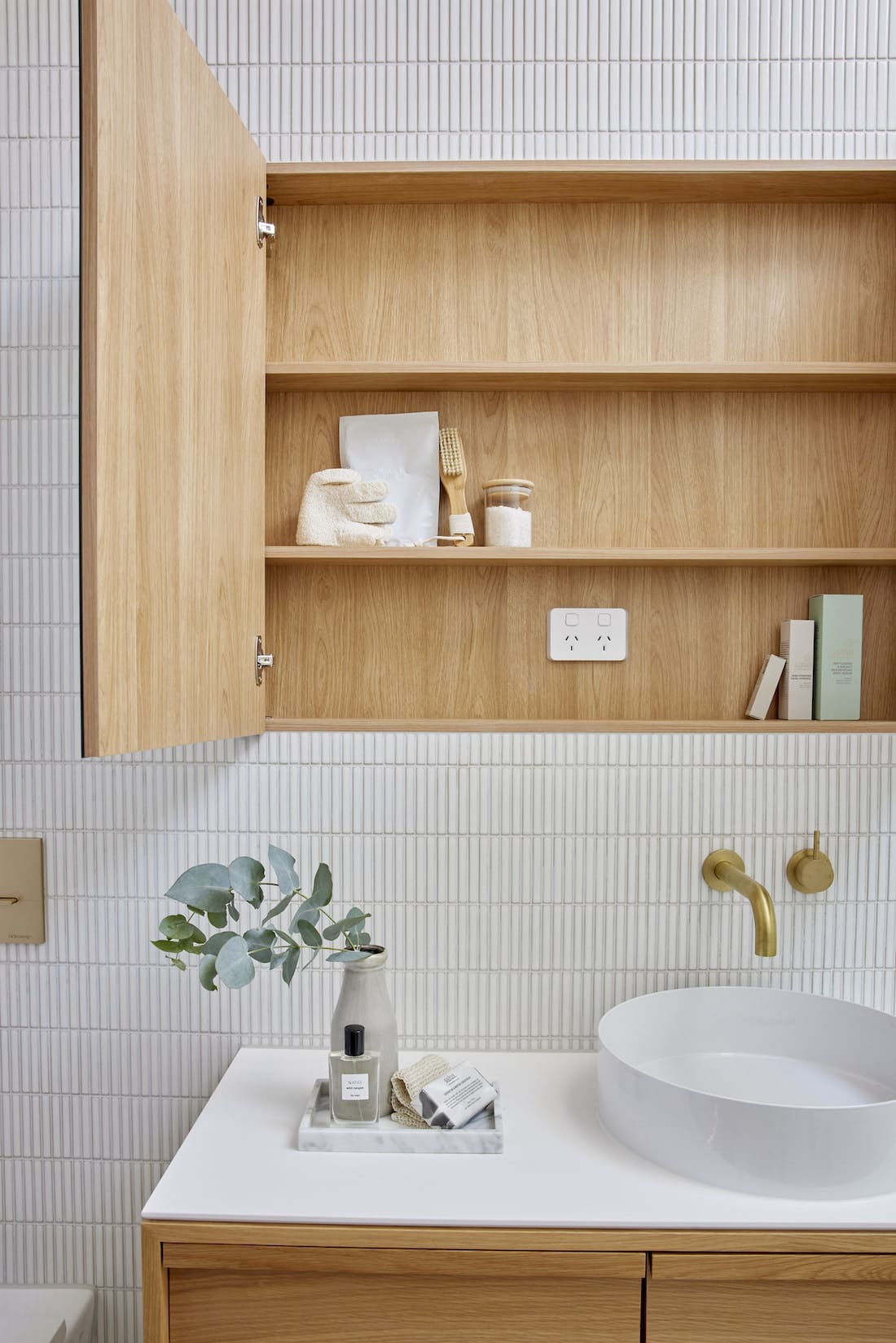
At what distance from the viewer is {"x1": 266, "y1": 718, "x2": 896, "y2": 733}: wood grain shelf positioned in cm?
144

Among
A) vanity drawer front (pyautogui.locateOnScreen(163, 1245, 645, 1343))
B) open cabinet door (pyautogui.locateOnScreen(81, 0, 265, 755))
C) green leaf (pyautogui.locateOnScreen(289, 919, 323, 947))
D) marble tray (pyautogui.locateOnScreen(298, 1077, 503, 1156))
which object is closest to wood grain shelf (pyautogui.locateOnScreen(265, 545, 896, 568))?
open cabinet door (pyautogui.locateOnScreen(81, 0, 265, 755))

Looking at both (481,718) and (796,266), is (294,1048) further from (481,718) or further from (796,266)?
(796,266)

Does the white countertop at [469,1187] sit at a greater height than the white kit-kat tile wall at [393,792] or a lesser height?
lesser

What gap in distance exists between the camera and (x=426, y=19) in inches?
56.7

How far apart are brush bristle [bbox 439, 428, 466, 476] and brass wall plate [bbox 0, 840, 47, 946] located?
909mm

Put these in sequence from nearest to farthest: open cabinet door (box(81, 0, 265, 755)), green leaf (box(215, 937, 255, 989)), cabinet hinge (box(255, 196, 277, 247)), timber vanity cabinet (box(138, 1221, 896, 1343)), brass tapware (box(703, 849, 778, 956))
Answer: open cabinet door (box(81, 0, 265, 755)), timber vanity cabinet (box(138, 1221, 896, 1343)), green leaf (box(215, 937, 255, 989)), brass tapware (box(703, 849, 778, 956)), cabinet hinge (box(255, 196, 277, 247))

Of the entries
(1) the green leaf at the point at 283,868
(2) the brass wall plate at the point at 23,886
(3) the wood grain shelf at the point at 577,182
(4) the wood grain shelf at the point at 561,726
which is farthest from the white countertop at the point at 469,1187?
(3) the wood grain shelf at the point at 577,182

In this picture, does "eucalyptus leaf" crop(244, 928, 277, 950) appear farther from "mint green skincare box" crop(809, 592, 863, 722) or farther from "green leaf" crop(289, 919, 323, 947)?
"mint green skincare box" crop(809, 592, 863, 722)

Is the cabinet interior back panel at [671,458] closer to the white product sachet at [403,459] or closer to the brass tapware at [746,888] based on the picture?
the white product sachet at [403,459]

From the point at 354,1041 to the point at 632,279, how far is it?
126 cm

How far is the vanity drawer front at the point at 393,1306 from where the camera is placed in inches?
40.9

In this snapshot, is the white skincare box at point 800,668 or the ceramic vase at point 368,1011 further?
the white skincare box at point 800,668

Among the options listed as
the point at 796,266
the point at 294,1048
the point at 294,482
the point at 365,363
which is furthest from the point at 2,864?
the point at 796,266

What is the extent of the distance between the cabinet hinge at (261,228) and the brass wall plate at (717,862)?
120 centimetres
